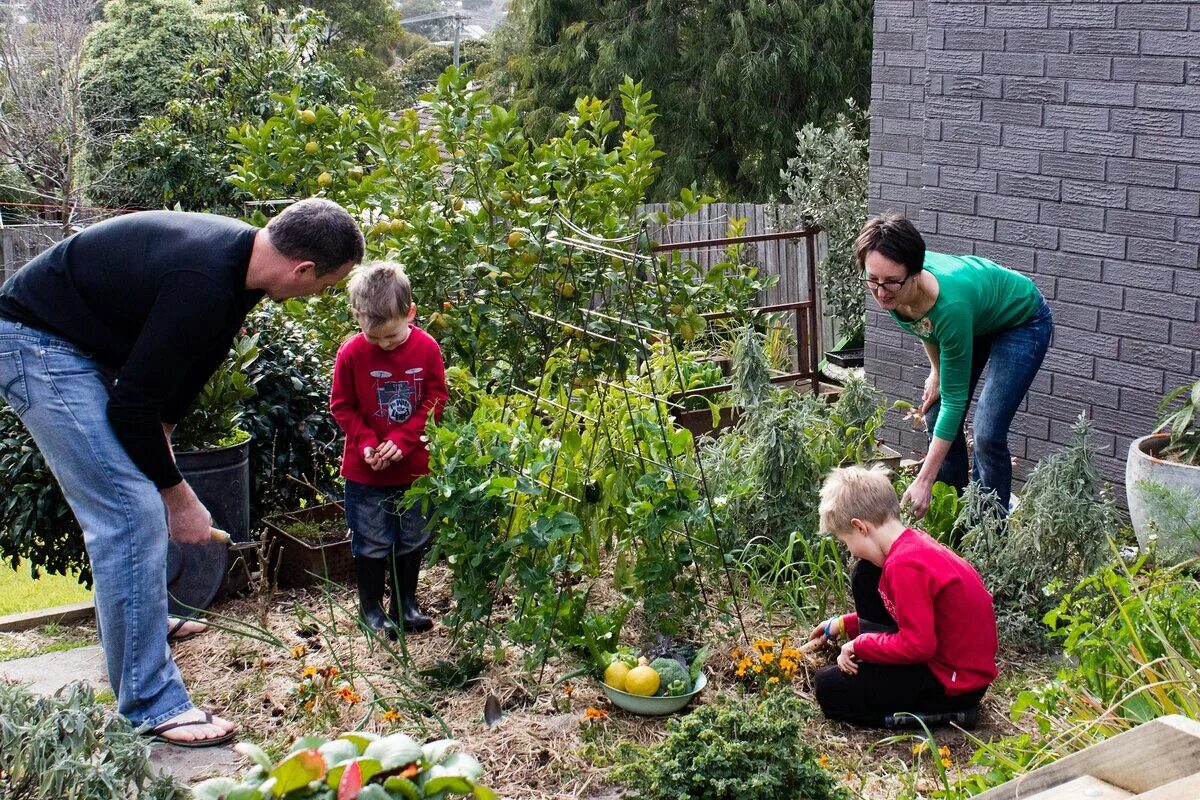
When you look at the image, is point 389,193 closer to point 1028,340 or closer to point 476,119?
point 476,119

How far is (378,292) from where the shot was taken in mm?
3740

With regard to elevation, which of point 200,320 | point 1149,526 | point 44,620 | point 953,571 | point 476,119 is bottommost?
point 44,620

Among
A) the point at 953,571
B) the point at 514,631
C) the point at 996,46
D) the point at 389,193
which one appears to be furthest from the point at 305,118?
the point at 953,571

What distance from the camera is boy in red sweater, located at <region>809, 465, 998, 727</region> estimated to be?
3.21 meters

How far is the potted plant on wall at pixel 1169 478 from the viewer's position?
164 inches

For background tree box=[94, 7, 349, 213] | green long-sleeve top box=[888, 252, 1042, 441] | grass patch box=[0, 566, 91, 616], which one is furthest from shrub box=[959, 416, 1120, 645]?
background tree box=[94, 7, 349, 213]

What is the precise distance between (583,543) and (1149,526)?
209 cm

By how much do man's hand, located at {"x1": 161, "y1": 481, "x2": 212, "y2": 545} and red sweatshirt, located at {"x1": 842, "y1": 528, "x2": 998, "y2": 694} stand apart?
1.91 meters

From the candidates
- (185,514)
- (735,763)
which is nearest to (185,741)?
(185,514)

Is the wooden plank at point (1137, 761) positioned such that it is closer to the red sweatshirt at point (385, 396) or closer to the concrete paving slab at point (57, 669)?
the red sweatshirt at point (385, 396)

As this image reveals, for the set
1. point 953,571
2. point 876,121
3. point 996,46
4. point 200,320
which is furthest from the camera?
point 876,121

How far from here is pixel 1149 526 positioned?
169 inches

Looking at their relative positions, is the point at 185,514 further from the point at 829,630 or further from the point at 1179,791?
the point at 1179,791

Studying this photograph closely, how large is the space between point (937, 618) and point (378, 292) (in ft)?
6.39
